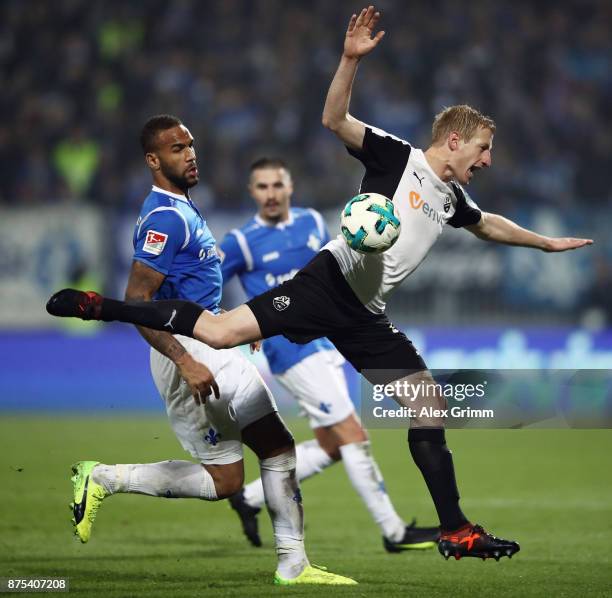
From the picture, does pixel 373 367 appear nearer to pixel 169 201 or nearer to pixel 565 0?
pixel 169 201

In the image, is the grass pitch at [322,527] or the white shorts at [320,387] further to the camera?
the white shorts at [320,387]

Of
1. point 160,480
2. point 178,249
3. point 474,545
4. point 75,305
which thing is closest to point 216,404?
point 160,480

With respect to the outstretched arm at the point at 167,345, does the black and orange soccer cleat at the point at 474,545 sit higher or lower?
lower

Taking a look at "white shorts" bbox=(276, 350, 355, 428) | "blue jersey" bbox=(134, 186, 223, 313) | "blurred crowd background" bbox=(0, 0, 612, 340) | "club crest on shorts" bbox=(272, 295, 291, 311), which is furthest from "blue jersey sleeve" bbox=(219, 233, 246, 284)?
"blurred crowd background" bbox=(0, 0, 612, 340)

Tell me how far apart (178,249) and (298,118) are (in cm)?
1188

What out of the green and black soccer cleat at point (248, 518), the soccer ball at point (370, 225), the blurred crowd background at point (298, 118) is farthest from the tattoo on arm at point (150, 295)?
the blurred crowd background at point (298, 118)

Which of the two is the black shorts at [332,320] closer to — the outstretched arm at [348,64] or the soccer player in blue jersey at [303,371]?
the outstretched arm at [348,64]

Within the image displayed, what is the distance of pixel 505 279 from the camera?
14711mm

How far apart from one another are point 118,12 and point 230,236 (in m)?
12.0

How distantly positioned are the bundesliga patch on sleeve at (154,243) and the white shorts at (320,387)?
241cm

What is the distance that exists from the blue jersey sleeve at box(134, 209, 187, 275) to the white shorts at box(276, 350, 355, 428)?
232 centimetres

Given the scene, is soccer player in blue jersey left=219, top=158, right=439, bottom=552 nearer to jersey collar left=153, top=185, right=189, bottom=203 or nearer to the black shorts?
the black shorts

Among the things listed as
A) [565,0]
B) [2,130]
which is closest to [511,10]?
[565,0]

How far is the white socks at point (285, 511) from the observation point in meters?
5.86
